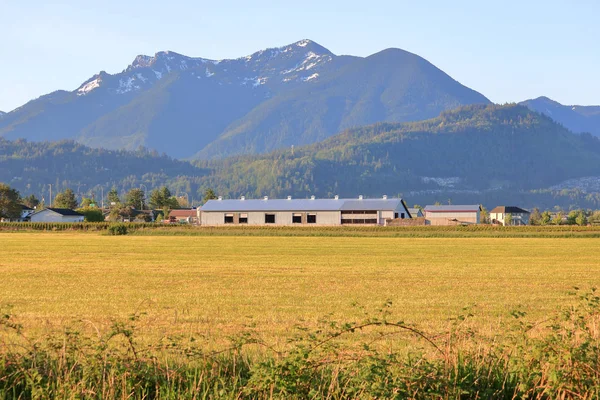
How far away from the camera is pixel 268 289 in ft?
94.5

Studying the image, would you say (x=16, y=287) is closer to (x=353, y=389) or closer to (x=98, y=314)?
(x=98, y=314)

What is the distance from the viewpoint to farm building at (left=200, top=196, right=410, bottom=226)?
142625mm

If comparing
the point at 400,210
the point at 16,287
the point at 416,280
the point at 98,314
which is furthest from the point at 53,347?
the point at 400,210

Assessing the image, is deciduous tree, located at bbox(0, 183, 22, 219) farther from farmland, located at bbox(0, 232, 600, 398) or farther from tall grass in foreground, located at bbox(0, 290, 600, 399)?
tall grass in foreground, located at bbox(0, 290, 600, 399)

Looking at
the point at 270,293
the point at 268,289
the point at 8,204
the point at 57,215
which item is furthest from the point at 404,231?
the point at 57,215

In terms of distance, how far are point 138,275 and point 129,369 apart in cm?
2533

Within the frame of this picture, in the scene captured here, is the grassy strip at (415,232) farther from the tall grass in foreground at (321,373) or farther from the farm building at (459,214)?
the tall grass in foreground at (321,373)

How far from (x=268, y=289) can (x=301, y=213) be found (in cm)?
11422

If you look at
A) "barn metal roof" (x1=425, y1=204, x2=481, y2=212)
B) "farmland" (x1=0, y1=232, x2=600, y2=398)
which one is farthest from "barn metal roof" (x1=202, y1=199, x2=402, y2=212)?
"farmland" (x1=0, y1=232, x2=600, y2=398)

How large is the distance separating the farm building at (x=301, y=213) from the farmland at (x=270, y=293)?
9256cm

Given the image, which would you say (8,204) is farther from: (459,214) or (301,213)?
(459,214)

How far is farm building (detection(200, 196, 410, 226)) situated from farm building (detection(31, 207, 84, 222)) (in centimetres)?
4150

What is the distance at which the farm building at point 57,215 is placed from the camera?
17025 centimetres

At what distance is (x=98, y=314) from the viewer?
70.2ft
